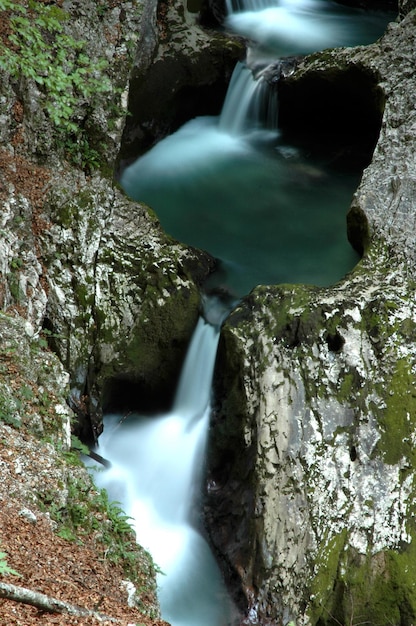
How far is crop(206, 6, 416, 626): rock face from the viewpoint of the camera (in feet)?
23.0

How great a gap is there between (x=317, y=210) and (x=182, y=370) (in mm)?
4250

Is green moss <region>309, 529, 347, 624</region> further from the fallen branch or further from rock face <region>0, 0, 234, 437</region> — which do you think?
the fallen branch

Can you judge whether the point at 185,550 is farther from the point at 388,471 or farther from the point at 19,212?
the point at 19,212

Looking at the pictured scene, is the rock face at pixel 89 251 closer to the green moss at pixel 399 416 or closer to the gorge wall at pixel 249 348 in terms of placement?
the gorge wall at pixel 249 348

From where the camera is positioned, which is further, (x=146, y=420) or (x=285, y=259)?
(x=285, y=259)

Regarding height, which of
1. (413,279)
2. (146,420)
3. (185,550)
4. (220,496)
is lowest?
(185,550)

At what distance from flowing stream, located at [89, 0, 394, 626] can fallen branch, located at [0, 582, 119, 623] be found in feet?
11.0

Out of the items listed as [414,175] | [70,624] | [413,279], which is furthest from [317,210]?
[70,624]

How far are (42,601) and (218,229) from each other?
8115mm

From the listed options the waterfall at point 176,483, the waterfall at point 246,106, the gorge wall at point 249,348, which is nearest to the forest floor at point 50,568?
the gorge wall at point 249,348

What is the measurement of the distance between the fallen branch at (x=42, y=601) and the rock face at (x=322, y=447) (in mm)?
3449

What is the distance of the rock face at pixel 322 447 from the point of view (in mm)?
7000

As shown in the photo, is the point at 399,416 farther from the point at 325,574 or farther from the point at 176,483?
A: the point at 176,483

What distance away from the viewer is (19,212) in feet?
27.1
